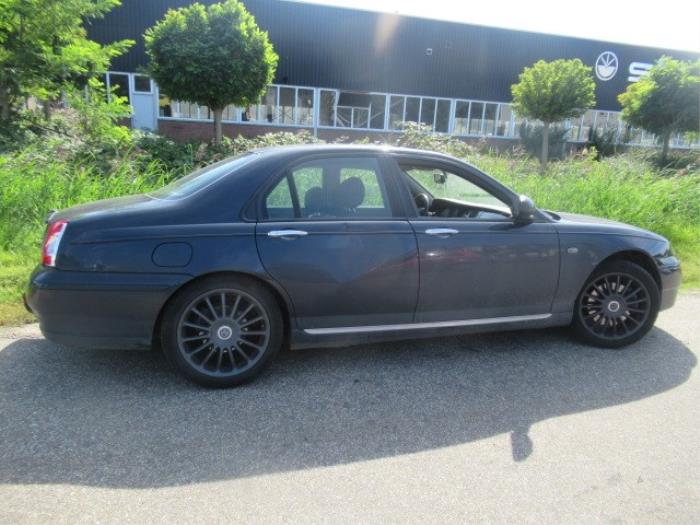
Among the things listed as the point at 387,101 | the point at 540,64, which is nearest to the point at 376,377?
the point at 540,64

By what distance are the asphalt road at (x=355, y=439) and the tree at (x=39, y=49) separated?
7.71m

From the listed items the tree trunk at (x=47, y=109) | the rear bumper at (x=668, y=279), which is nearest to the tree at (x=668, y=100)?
the rear bumper at (x=668, y=279)

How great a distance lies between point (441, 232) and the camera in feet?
12.3

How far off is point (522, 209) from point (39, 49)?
991 centimetres

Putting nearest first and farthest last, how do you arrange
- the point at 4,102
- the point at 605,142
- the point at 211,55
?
1. the point at 4,102
2. the point at 211,55
3. the point at 605,142

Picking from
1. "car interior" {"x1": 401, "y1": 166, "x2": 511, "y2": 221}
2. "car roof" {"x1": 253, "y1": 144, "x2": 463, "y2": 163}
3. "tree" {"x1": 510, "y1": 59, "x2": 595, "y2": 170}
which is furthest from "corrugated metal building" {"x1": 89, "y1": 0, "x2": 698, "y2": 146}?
"car roof" {"x1": 253, "y1": 144, "x2": 463, "y2": 163}

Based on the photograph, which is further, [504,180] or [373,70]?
[373,70]

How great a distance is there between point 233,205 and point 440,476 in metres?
2.02

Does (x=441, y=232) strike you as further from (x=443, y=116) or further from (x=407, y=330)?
(x=443, y=116)

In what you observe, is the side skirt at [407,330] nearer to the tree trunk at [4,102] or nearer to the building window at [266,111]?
the tree trunk at [4,102]

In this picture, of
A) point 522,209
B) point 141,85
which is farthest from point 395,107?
point 522,209

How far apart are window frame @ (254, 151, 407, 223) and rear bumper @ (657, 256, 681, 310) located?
7.77ft

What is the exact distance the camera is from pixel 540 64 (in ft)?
60.7

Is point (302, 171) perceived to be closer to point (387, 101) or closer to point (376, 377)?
point (376, 377)
